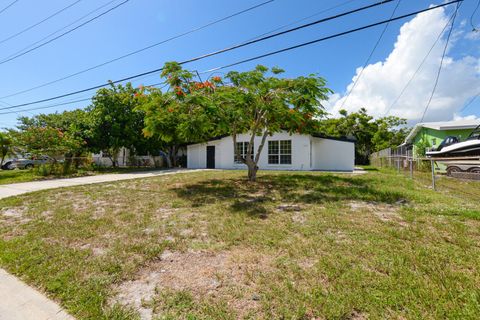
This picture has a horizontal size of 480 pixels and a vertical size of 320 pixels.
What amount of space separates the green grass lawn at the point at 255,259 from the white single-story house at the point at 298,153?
10.7m

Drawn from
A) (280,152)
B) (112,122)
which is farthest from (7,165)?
(280,152)

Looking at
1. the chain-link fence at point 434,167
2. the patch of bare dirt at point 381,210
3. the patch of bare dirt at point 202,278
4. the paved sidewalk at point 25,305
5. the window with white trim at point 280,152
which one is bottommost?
the paved sidewalk at point 25,305

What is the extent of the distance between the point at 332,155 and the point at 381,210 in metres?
12.7

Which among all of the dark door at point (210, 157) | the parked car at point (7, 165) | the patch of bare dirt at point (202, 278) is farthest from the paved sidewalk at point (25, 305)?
the parked car at point (7, 165)

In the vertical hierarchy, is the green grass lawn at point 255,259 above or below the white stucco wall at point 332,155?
below

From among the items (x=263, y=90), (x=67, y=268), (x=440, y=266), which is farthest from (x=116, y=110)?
(x=440, y=266)

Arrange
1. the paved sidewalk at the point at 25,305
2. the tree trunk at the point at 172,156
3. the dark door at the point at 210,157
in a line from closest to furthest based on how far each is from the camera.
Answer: the paved sidewalk at the point at 25,305
the dark door at the point at 210,157
the tree trunk at the point at 172,156

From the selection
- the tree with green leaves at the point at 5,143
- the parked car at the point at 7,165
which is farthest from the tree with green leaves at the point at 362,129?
the parked car at the point at 7,165

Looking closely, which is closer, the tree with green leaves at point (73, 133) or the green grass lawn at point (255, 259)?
the green grass lawn at point (255, 259)

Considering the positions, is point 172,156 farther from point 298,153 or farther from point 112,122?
point 298,153

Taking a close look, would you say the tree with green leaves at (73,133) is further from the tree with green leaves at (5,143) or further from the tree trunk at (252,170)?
the tree trunk at (252,170)

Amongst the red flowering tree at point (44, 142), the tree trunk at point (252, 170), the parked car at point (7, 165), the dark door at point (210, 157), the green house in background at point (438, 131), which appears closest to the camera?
the tree trunk at point (252, 170)

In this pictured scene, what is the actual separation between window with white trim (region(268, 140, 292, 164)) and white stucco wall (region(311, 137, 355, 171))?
1999mm

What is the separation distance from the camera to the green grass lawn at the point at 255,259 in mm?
2281
